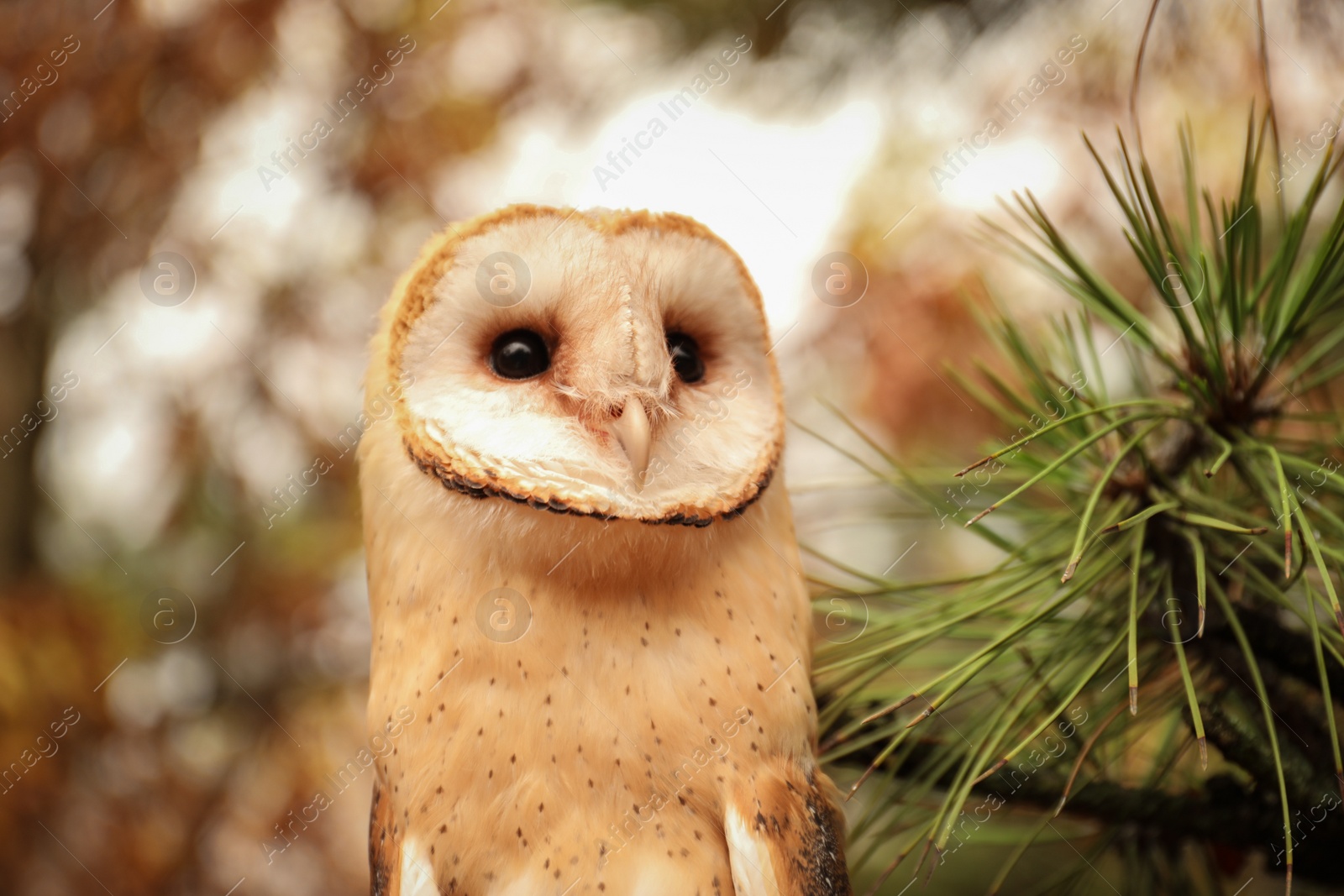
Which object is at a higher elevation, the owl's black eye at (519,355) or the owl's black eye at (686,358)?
the owl's black eye at (519,355)

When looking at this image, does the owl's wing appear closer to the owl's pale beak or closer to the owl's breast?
the owl's breast

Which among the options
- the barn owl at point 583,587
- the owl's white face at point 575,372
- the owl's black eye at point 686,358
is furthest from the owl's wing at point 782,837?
the owl's black eye at point 686,358

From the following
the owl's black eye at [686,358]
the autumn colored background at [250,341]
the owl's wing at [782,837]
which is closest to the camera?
the owl's wing at [782,837]

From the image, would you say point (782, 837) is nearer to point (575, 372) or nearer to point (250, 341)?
point (575, 372)

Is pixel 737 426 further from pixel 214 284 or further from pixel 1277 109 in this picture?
pixel 214 284

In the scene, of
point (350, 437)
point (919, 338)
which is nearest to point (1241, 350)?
point (919, 338)

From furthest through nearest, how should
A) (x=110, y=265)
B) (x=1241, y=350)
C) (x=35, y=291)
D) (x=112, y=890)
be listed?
(x=35, y=291) → (x=110, y=265) → (x=112, y=890) → (x=1241, y=350)

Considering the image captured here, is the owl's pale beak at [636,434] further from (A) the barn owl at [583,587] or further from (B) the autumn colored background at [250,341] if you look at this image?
(B) the autumn colored background at [250,341]

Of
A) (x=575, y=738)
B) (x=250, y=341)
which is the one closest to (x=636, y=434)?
(x=575, y=738)
